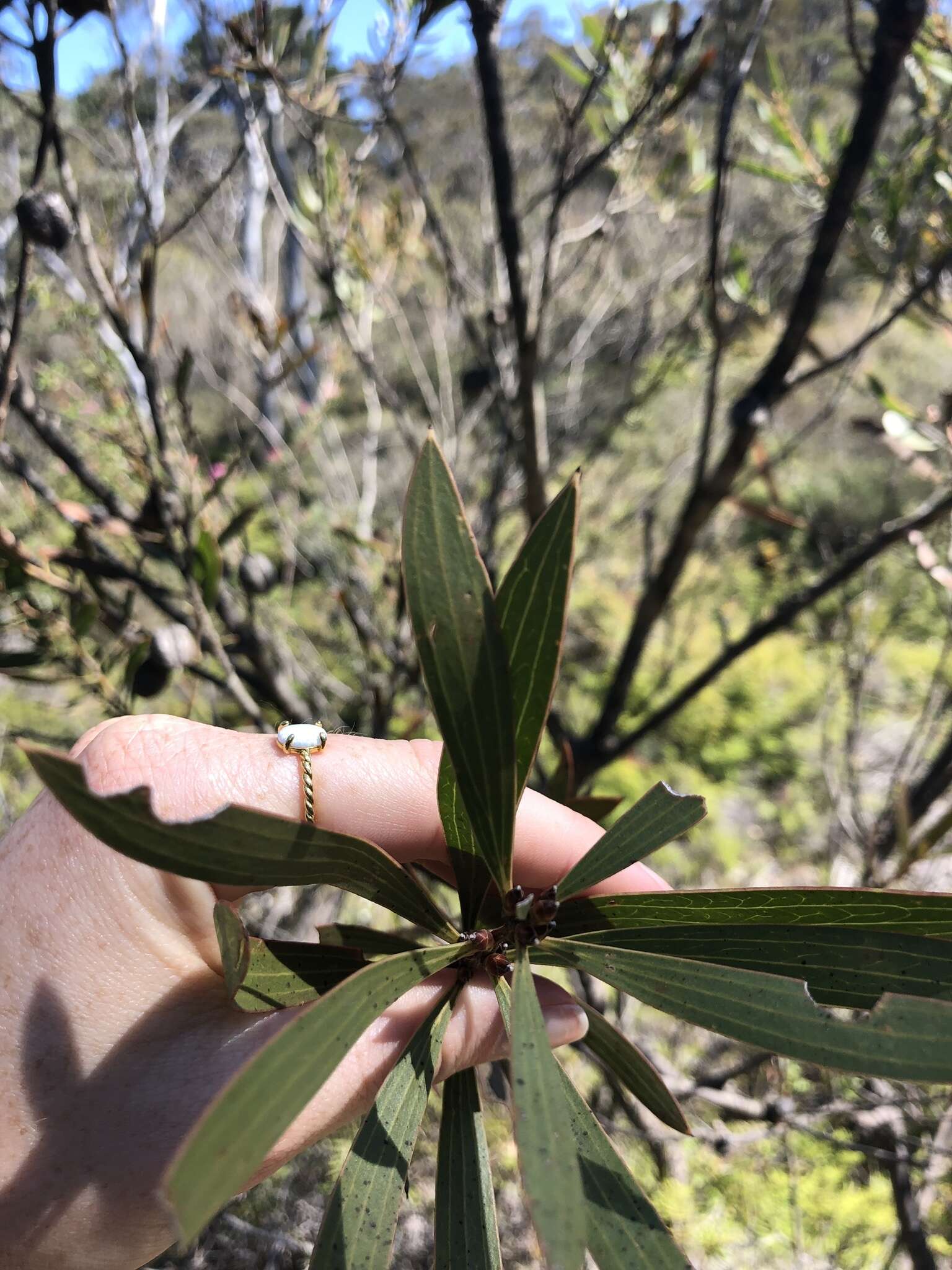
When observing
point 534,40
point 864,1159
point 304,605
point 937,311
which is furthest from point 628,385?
point 304,605

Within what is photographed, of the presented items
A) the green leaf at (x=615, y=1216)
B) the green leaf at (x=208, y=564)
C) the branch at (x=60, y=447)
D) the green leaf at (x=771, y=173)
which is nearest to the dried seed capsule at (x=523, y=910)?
the green leaf at (x=615, y=1216)

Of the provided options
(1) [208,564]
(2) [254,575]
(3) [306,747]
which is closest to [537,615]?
(3) [306,747]

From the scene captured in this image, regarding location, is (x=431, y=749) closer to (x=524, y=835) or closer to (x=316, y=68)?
(x=524, y=835)

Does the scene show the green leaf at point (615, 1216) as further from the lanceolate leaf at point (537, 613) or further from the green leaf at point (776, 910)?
the lanceolate leaf at point (537, 613)

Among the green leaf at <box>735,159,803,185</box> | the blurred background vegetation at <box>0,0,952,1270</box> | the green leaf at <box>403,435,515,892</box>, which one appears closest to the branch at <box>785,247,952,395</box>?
the blurred background vegetation at <box>0,0,952,1270</box>

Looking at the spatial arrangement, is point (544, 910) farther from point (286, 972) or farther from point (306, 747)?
point (306, 747)

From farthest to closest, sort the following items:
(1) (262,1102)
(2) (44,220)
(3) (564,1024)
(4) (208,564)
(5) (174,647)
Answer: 1. (5) (174,647)
2. (4) (208,564)
3. (2) (44,220)
4. (3) (564,1024)
5. (1) (262,1102)

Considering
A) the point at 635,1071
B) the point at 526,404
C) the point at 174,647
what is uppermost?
the point at 526,404
